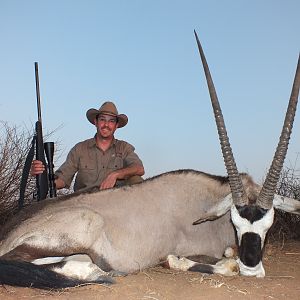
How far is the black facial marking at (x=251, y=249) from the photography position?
378cm

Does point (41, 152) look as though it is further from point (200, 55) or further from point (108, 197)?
point (200, 55)

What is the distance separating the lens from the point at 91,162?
5.95 meters

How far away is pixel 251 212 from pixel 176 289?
0.98m

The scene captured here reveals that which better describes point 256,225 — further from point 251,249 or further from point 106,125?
point 106,125

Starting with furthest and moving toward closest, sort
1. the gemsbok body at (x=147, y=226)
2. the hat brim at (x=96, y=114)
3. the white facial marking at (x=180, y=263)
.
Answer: the hat brim at (x=96, y=114) < the white facial marking at (x=180, y=263) < the gemsbok body at (x=147, y=226)

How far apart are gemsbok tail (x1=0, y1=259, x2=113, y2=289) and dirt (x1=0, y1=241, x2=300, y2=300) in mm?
56

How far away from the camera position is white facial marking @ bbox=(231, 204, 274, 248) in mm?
3850

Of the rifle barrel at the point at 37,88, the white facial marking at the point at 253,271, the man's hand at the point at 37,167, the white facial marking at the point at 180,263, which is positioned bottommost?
the white facial marking at the point at 180,263

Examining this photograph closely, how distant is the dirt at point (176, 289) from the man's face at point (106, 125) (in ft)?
7.50

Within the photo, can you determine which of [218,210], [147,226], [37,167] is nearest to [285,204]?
[218,210]

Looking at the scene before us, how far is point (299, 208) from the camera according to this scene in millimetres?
4301

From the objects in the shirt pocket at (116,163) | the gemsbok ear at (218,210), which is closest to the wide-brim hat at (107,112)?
the shirt pocket at (116,163)

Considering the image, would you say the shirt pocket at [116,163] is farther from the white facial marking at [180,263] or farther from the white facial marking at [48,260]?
the white facial marking at [48,260]

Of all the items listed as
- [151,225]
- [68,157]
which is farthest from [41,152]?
[151,225]
